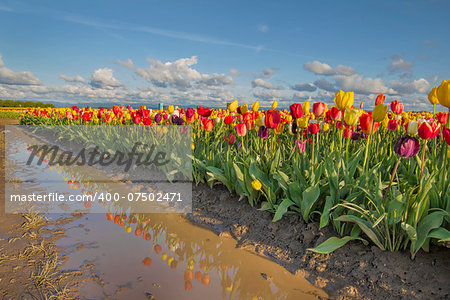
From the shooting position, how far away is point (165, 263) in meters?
2.58

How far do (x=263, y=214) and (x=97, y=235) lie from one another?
1.72m

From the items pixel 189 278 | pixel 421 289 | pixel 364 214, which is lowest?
pixel 189 278

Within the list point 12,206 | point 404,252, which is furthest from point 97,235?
point 404,252

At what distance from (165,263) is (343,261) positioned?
1474 millimetres

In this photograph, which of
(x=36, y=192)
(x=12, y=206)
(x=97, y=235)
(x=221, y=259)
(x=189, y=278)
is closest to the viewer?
(x=189, y=278)

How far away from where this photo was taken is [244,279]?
2400mm

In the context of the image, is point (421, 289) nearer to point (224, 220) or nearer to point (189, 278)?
point (189, 278)

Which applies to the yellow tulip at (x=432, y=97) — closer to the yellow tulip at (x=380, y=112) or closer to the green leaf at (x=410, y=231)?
the yellow tulip at (x=380, y=112)

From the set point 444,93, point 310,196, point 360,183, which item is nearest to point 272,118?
point 310,196

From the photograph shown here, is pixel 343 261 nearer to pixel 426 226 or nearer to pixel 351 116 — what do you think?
pixel 426 226

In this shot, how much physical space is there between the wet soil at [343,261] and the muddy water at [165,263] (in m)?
0.13

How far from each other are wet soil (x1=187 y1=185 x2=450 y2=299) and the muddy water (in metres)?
0.13

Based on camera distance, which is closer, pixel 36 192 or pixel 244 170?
pixel 244 170

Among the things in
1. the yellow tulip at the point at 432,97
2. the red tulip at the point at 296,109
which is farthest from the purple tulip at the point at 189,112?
the yellow tulip at the point at 432,97
